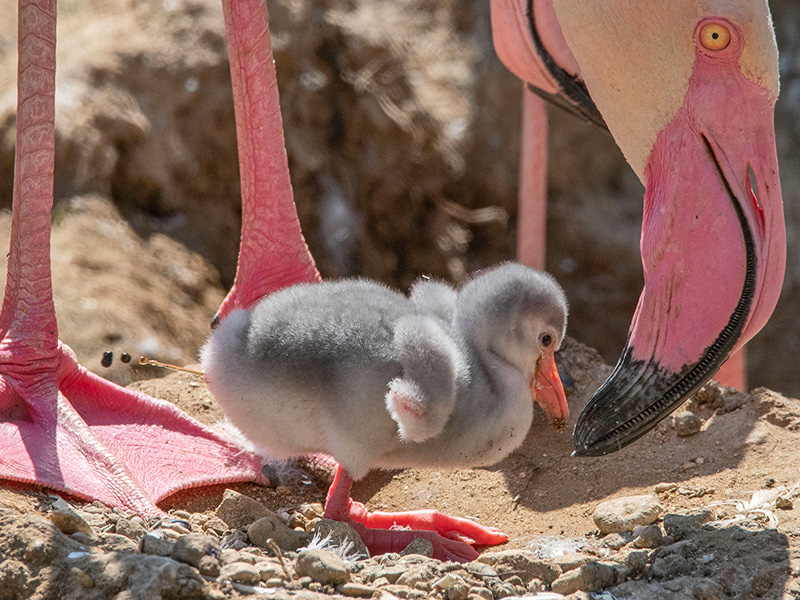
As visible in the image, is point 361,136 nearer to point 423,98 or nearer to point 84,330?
point 423,98

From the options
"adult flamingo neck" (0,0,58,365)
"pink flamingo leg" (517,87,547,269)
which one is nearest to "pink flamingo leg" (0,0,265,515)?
"adult flamingo neck" (0,0,58,365)

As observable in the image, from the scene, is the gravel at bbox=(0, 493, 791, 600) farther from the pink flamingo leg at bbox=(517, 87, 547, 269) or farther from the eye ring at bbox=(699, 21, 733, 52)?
the pink flamingo leg at bbox=(517, 87, 547, 269)

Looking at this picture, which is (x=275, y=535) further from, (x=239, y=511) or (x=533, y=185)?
(x=533, y=185)

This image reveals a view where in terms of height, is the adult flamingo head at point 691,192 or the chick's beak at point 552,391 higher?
the adult flamingo head at point 691,192

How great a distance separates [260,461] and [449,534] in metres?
0.58

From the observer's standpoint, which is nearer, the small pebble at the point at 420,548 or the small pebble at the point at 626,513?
the small pebble at the point at 420,548

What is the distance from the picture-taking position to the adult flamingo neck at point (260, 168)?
2807mm

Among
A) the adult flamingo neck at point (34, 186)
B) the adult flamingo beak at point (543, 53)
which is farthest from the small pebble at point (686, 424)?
the adult flamingo neck at point (34, 186)

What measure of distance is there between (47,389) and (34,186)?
1.57ft

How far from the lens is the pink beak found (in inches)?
81.7

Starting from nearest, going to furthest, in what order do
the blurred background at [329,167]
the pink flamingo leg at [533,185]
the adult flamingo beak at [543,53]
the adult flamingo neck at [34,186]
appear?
1. the adult flamingo neck at [34,186]
2. the adult flamingo beak at [543,53]
3. the blurred background at [329,167]
4. the pink flamingo leg at [533,185]

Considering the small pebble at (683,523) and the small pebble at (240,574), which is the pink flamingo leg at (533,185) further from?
the small pebble at (240,574)

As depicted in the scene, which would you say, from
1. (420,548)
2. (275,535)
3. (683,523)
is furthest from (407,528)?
(683,523)

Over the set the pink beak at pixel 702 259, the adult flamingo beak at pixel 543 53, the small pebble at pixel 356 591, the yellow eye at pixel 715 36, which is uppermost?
the adult flamingo beak at pixel 543 53
